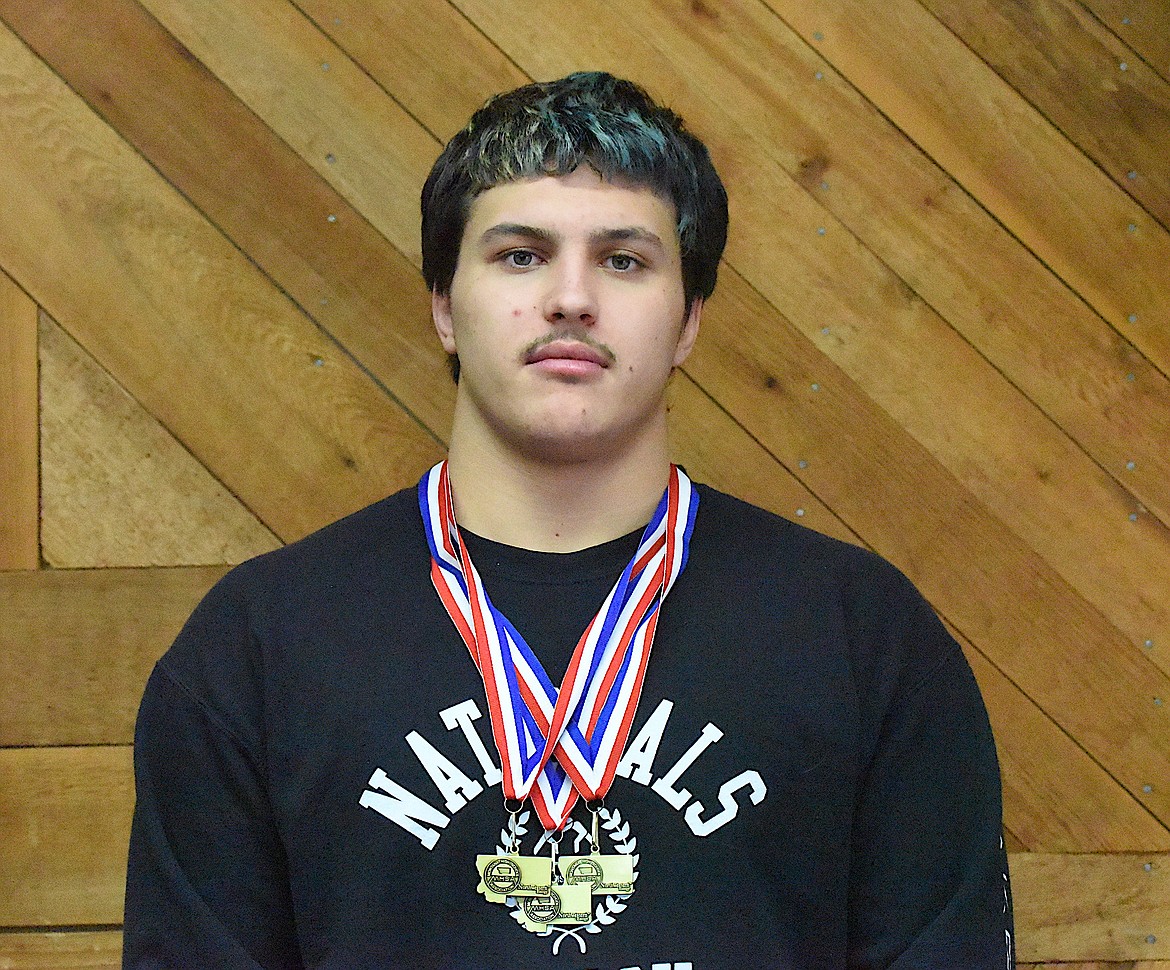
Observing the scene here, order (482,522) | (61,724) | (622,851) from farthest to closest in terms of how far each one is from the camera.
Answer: (61,724) < (482,522) < (622,851)

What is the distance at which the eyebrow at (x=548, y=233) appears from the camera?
119cm

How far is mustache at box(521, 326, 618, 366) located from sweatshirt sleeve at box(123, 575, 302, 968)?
408 millimetres

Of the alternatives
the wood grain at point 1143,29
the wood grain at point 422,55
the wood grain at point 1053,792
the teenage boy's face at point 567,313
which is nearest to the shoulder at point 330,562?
the teenage boy's face at point 567,313

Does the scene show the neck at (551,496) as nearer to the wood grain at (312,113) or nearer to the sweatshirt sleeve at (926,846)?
the sweatshirt sleeve at (926,846)

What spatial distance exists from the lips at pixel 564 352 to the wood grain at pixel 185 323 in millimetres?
572

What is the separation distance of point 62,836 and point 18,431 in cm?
54

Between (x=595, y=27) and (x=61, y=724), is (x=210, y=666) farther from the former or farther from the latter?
(x=595, y=27)

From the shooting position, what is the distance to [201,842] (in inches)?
45.5

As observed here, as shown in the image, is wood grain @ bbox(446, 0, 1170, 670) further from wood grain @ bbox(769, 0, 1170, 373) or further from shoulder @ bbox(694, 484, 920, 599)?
shoulder @ bbox(694, 484, 920, 599)

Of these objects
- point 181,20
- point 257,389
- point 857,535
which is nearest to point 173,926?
point 257,389

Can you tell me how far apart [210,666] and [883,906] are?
0.67 meters

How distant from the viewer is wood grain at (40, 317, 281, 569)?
5.55 feet

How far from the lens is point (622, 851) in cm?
110

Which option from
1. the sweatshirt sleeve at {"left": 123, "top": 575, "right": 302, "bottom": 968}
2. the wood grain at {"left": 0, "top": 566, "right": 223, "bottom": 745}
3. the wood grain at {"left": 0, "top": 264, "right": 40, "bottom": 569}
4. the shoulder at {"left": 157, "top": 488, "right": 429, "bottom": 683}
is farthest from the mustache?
the wood grain at {"left": 0, "top": 264, "right": 40, "bottom": 569}
